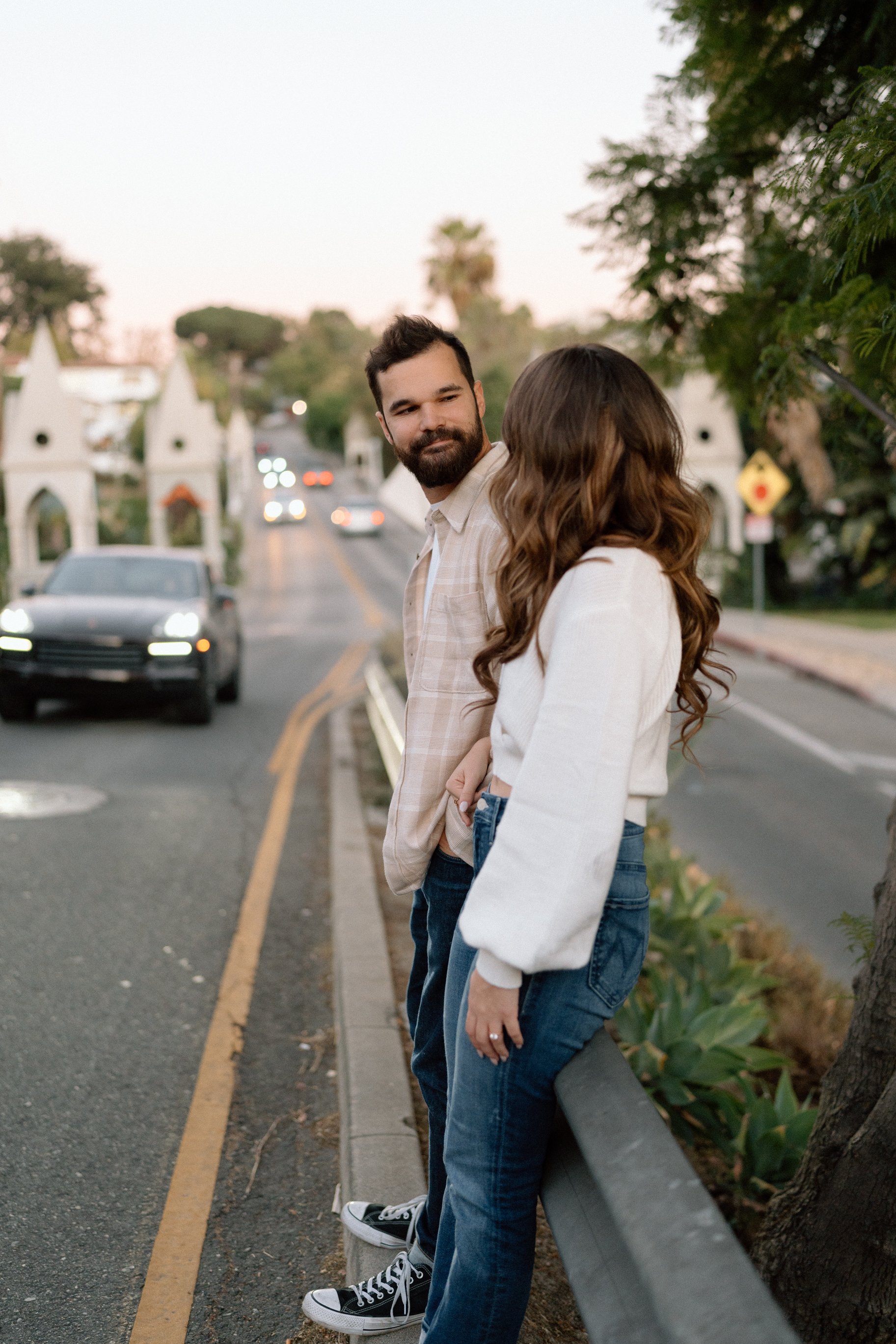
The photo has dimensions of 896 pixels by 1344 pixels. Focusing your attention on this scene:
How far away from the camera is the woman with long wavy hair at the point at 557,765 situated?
1.85 m

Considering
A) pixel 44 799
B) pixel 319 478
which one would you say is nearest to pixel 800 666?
pixel 44 799

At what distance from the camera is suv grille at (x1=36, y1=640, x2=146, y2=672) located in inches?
433

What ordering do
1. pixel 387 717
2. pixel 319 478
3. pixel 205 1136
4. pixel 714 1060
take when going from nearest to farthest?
1. pixel 714 1060
2. pixel 205 1136
3. pixel 387 717
4. pixel 319 478

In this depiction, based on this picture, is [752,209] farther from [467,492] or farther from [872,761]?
[872,761]

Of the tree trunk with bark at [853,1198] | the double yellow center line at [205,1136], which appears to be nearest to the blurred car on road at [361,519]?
the double yellow center line at [205,1136]

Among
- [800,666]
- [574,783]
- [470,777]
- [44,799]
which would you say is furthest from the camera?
[800,666]

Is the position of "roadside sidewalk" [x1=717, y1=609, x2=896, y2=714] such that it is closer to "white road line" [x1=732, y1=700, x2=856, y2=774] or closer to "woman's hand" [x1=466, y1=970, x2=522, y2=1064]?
"white road line" [x1=732, y1=700, x2=856, y2=774]

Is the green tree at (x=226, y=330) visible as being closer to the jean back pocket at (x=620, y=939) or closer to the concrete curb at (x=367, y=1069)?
the concrete curb at (x=367, y=1069)

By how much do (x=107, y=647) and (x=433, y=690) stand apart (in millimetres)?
9097

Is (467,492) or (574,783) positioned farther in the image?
(467,492)

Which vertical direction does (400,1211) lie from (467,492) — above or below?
below

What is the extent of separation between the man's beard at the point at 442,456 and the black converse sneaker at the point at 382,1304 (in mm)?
1706

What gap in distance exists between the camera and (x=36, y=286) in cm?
9619

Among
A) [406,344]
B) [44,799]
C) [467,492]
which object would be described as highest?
[406,344]
